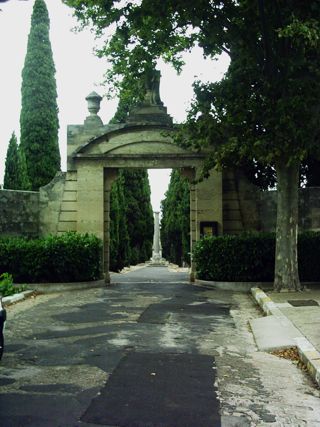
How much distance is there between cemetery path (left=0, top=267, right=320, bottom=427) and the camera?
437 centimetres

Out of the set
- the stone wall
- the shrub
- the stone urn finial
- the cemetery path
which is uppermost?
the stone urn finial

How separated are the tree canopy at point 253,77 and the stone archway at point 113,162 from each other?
3108 mm

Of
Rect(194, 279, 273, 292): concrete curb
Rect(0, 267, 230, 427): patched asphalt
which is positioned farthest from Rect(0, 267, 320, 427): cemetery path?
Rect(194, 279, 273, 292): concrete curb

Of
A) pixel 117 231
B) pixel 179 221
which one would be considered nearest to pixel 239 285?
pixel 117 231

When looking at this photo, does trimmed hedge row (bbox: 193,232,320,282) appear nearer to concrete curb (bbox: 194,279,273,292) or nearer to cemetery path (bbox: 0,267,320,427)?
concrete curb (bbox: 194,279,273,292)

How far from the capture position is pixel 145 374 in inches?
Answer: 222

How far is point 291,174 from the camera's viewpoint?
1330 centimetres

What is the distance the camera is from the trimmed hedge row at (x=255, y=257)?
→ 15.0m

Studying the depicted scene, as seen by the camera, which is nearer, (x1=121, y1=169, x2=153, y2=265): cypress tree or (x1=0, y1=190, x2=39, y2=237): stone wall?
(x1=0, y1=190, x2=39, y2=237): stone wall

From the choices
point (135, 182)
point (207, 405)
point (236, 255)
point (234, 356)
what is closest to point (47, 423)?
point (207, 405)

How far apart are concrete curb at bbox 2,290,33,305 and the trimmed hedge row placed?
5.34 metres

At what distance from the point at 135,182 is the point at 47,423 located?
34198 millimetres

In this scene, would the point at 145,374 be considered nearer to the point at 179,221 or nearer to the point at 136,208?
the point at 136,208

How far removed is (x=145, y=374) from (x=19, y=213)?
1256 centimetres
